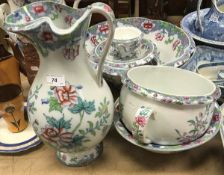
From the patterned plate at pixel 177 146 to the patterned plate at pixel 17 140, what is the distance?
148 mm

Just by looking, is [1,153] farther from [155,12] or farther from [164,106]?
[155,12]

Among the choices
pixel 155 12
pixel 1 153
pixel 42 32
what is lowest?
pixel 1 153

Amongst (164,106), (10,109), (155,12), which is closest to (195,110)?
(164,106)

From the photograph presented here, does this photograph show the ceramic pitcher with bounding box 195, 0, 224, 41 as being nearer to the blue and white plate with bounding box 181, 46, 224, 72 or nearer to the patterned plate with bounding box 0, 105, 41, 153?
the blue and white plate with bounding box 181, 46, 224, 72

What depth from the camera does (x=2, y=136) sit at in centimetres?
59

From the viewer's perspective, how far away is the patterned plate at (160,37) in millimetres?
662

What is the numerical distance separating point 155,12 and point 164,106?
0.48 m

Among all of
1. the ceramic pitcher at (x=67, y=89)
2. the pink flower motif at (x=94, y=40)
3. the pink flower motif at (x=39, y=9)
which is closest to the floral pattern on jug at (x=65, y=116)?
the ceramic pitcher at (x=67, y=89)

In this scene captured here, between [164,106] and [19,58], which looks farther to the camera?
[19,58]

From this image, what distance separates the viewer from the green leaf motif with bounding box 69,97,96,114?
0.46 meters

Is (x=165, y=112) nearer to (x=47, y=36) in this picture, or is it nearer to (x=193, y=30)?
(x=47, y=36)

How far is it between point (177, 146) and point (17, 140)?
0.88 ft

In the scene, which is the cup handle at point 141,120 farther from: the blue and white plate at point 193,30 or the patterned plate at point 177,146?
the blue and white plate at point 193,30

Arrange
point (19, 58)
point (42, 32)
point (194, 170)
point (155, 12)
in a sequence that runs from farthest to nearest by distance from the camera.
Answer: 1. point (155, 12)
2. point (19, 58)
3. point (194, 170)
4. point (42, 32)
